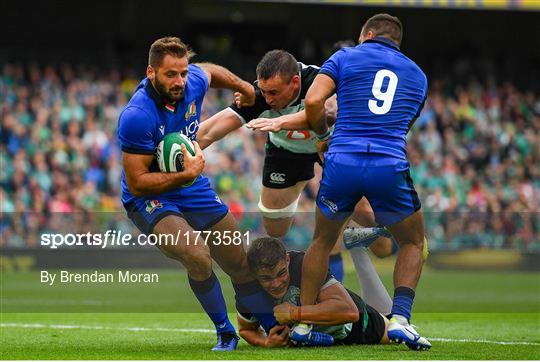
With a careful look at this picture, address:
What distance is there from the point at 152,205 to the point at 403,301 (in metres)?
2.02

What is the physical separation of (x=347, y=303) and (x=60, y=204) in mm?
12637

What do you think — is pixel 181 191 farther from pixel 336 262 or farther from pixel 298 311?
pixel 336 262

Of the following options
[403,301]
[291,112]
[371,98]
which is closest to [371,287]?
[403,301]

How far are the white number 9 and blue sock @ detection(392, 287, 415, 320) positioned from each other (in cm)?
130

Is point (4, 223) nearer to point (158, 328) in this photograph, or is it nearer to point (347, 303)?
point (158, 328)

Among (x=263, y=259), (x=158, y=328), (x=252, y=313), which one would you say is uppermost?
(x=263, y=259)

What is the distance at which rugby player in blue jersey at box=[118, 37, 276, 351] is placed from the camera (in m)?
7.82

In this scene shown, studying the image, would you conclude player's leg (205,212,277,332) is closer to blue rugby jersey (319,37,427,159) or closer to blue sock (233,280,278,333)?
blue sock (233,280,278,333)

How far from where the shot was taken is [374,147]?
7.59 meters

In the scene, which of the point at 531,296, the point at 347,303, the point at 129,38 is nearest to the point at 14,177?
the point at 129,38

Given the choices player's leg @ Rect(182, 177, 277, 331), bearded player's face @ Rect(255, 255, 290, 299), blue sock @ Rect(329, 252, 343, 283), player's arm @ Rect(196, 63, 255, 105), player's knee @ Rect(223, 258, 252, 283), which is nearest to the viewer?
bearded player's face @ Rect(255, 255, 290, 299)

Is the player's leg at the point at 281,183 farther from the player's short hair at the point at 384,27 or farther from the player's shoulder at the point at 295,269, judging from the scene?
the player's short hair at the point at 384,27

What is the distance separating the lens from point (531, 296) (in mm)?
15203

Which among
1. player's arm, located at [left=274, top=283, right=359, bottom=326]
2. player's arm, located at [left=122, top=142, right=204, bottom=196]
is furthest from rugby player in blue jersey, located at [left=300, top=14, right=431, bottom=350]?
player's arm, located at [left=122, top=142, right=204, bottom=196]
